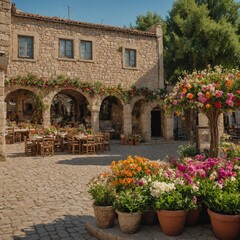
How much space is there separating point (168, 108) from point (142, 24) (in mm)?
22223

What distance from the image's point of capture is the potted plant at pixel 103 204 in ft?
A: 12.8

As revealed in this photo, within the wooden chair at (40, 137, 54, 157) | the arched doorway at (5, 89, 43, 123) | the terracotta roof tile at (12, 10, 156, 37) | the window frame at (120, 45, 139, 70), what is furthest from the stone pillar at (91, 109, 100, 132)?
the terracotta roof tile at (12, 10, 156, 37)

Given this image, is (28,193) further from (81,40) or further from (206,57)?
(206,57)

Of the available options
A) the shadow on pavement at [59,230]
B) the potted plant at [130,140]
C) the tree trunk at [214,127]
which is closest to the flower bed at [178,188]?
the shadow on pavement at [59,230]

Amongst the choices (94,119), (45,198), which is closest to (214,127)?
(45,198)

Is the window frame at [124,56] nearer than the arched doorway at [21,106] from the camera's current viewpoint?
Yes

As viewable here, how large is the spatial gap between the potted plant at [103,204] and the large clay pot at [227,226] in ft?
4.69

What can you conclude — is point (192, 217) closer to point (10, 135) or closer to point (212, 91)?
point (212, 91)

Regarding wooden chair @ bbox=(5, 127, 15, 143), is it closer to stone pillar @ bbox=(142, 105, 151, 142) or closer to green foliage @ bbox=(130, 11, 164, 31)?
stone pillar @ bbox=(142, 105, 151, 142)

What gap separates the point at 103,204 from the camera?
158 inches

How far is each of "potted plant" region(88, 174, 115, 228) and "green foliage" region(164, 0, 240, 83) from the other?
16529 millimetres

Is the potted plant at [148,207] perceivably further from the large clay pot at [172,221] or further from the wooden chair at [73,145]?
the wooden chair at [73,145]

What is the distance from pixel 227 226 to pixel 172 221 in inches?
25.7

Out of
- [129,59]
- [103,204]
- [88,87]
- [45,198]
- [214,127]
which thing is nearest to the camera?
[103,204]
